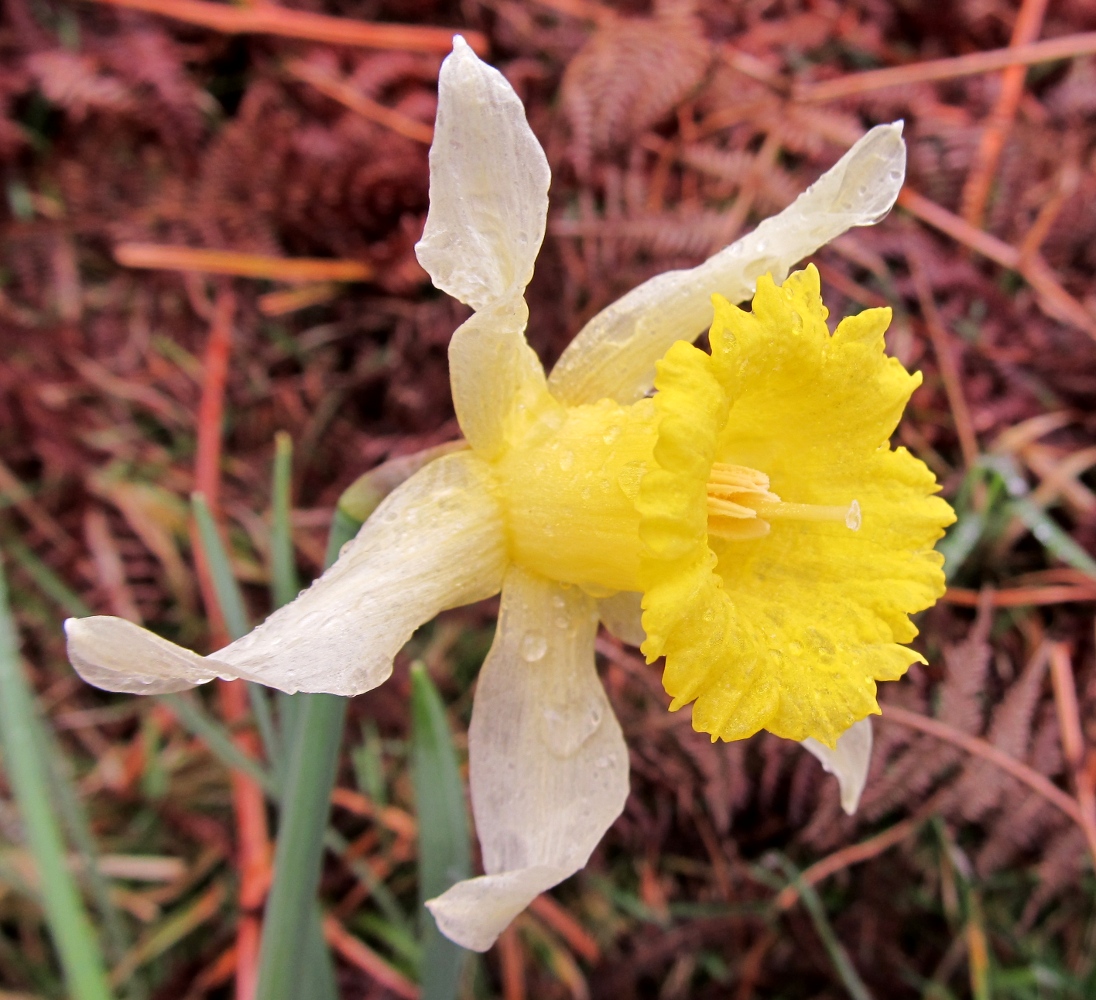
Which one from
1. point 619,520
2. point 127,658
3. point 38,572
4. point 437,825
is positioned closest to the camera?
point 127,658

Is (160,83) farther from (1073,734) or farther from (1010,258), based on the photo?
(1073,734)

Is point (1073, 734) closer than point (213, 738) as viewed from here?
No

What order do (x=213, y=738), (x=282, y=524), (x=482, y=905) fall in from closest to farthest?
(x=482, y=905)
(x=282, y=524)
(x=213, y=738)

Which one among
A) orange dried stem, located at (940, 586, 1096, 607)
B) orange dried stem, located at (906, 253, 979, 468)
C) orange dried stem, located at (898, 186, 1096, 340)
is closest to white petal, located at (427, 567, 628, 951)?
orange dried stem, located at (940, 586, 1096, 607)

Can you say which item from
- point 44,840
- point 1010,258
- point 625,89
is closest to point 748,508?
point 44,840

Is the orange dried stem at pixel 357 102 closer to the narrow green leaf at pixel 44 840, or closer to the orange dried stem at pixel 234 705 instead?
the orange dried stem at pixel 234 705

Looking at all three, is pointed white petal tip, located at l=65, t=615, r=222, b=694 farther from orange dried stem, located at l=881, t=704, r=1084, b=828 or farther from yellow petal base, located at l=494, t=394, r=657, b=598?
orange dried stem, located at l=881, t=704, r=1084, b=828
